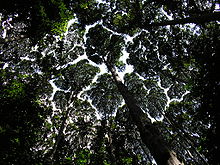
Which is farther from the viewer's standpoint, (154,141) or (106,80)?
(106,80)

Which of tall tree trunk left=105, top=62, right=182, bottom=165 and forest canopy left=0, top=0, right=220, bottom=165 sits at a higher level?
forest canopy left=0, top=0, right=220, bottom=165

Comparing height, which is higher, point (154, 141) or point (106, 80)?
point (106, 80)

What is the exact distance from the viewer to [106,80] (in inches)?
579

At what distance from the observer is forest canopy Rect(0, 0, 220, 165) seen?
163 inches

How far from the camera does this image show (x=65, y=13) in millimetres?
6102

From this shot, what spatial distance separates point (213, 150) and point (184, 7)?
9.38m

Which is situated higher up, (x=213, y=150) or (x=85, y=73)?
(x=85, y=73)

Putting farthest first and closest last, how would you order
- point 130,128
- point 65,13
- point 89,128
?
point 130,128
point 89,128
point 65,13

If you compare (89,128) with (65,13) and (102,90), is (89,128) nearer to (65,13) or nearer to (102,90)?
(102,90)

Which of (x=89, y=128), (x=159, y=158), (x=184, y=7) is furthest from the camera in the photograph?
(x=89, y=128)

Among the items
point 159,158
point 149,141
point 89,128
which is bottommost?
point 159,158

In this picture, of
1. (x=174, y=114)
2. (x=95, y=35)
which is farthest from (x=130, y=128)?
(x=95, y=35)

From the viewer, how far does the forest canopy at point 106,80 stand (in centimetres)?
414

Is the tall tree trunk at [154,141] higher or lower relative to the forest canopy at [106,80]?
lower
